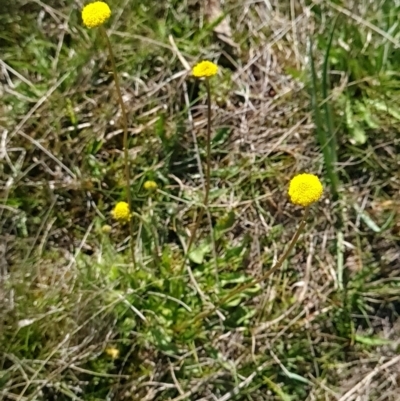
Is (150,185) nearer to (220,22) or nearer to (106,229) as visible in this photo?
(106,229)

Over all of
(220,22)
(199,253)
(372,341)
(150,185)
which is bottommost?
(372,341)

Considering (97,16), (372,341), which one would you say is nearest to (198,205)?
(372,341)

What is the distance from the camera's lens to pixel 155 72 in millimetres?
1790

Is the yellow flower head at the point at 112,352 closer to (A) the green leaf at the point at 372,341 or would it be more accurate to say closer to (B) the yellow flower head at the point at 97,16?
(A) the green leaf at the point at 372,341

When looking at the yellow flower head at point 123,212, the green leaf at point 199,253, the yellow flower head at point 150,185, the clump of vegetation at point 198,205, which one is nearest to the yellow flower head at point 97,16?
the clump of vegetation at point 198,205

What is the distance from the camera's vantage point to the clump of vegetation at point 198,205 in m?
1.52

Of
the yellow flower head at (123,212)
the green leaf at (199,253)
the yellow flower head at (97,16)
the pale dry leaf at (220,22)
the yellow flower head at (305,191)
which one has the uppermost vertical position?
the yellow flower head at (97,16)

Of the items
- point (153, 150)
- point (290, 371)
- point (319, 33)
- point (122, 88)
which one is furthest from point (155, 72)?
point (290, 371)

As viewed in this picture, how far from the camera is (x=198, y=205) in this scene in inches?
64.9

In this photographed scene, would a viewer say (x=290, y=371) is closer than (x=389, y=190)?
Yes

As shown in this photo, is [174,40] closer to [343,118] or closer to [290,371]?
[343,118]

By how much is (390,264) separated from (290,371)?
0.33 meters

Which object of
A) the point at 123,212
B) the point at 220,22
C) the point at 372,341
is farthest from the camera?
the point at 220,22

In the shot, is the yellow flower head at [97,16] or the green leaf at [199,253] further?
the green leaf at [199,253]
